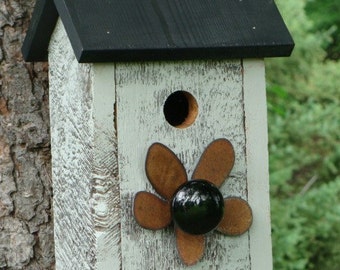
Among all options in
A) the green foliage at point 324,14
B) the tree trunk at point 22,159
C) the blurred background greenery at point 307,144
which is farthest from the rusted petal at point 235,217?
the green foliage at point 324,14

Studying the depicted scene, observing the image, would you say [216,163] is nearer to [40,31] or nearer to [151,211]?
[151,211]

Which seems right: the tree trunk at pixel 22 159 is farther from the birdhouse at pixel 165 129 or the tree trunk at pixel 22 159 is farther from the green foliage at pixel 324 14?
the green foliage at pixel 324 14

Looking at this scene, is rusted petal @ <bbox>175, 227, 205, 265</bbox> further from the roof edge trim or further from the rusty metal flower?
the roof edge trim

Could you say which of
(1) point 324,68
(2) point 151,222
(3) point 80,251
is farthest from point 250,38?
(1) point 324,68

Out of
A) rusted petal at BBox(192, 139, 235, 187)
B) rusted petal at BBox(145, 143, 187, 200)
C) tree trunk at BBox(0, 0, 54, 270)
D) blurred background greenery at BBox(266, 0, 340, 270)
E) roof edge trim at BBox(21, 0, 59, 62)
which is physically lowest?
blurred background greenery at BBox(266, 0, 340, 270)

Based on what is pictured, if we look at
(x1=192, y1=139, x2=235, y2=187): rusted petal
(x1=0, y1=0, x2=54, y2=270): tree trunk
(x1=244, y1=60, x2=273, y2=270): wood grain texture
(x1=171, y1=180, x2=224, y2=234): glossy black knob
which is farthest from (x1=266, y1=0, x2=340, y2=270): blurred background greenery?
(x1=171, y1=180, x2=224, y2=234): glossy black knob

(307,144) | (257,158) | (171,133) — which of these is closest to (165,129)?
(171,133)
